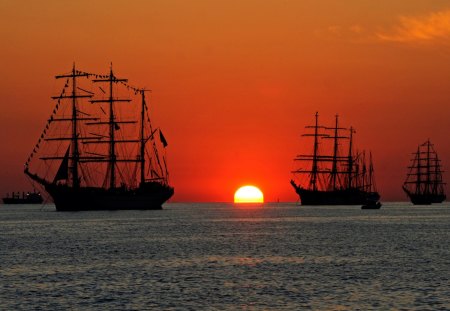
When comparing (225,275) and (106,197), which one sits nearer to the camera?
(225,275)

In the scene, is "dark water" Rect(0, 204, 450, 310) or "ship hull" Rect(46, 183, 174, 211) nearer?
"dark water" Rect(0, 204, 450, 310)

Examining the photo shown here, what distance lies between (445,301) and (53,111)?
137m

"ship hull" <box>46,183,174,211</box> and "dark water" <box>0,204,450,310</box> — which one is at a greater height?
"ship hull" <box>46,183,174,211</box>

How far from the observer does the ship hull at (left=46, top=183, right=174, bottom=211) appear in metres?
179

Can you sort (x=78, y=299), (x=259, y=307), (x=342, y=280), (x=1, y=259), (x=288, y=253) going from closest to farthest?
1. (x=259, y=307)
2. (x=78, y=299)
3. (x=342, y=280)
4. (x=1, y=259)
5. (x=288, y=253)

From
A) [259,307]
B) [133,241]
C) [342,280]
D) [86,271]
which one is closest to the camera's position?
[259,307]

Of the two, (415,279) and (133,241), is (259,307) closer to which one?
(415,279)

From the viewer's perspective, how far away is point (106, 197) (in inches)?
7200

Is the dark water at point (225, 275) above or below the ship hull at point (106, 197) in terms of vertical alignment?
below

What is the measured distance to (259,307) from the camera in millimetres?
42531

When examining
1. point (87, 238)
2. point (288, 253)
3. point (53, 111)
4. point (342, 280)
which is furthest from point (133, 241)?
point (53, 111)

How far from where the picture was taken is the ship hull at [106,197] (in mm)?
179375

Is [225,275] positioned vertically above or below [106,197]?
below

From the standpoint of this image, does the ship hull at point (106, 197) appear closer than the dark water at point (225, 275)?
No
